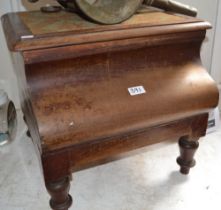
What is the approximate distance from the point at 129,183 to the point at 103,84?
0.48m

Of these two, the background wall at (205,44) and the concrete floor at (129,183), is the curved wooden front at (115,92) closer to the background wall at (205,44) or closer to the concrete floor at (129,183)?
the concrete floor at (129,183)

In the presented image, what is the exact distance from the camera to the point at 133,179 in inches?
44.9

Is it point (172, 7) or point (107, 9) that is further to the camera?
point (172, 7)

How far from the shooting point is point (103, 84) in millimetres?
802

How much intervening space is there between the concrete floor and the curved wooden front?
0.33 m

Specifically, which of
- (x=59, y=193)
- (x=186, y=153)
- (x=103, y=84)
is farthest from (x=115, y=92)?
(x=186, y=153)

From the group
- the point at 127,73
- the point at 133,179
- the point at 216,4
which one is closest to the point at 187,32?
the point at 127,73

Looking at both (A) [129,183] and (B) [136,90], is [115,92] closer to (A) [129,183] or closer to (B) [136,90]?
(B) [136,90]

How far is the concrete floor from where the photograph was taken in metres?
1.03

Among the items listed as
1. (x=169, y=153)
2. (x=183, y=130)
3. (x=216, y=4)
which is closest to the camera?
(x=183, y=130)

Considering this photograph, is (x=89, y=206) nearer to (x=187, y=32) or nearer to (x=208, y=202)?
(x=208, y=202)

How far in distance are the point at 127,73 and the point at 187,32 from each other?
22cm

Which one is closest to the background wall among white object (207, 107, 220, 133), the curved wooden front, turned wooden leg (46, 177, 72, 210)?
white object (207, 107, 220, 133)

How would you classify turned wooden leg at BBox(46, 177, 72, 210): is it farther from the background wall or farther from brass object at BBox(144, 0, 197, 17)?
the background wall
